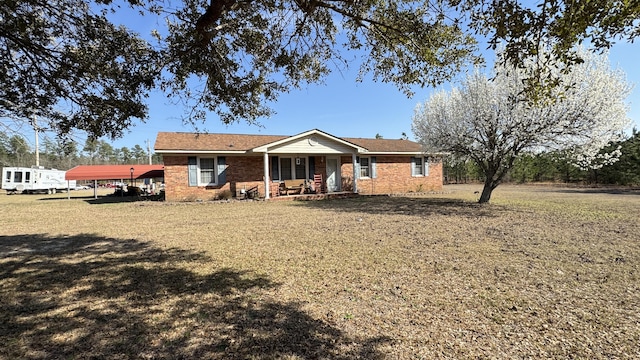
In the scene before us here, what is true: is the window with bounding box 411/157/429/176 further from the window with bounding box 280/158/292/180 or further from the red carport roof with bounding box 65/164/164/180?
the red carport roof with bounding box 65/164/164/180

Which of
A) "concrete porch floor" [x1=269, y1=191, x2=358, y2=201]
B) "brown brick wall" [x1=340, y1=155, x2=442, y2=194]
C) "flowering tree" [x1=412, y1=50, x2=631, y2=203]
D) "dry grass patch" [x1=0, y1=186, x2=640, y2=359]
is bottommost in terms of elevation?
"dry grass patch" [x1=0, y1=186, x2=640, y2=359]

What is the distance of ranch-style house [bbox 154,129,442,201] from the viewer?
16.2 meters

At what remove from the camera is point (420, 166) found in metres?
21.8

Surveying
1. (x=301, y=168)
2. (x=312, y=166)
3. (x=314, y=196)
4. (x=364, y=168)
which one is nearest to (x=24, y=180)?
(x=301, y=168)

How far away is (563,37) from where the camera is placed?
3.24 meters

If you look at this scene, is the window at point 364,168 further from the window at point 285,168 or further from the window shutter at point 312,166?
the window at point 285,168

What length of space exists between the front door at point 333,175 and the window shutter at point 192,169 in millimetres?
7663

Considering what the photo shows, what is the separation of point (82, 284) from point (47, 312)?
0.95m

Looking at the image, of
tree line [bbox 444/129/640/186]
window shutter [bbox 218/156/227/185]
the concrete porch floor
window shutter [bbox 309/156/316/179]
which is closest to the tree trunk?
tree line [bbox 444/129/640/186]

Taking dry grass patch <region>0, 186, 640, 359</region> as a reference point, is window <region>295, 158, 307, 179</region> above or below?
above

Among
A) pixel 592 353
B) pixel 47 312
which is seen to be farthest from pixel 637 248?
pixel 47 312

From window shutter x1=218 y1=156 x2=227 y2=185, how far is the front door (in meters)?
6.19

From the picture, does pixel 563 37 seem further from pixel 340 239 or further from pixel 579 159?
pixel 579 159

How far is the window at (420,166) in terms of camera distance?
21.6 m
